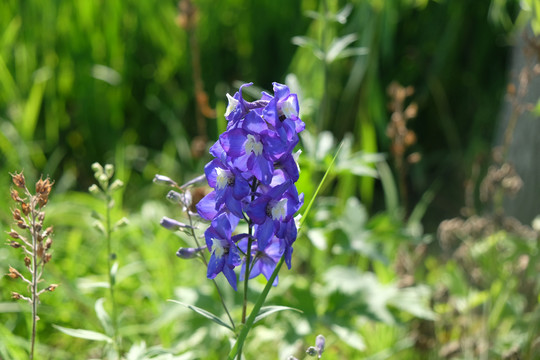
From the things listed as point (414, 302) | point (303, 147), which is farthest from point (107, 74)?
point (414, 302)

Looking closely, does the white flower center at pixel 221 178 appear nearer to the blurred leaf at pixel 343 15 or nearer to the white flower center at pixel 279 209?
the white flower center at pixel 279 209

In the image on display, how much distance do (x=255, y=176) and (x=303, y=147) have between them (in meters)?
1.06

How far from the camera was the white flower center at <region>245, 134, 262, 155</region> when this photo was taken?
1.08 metres

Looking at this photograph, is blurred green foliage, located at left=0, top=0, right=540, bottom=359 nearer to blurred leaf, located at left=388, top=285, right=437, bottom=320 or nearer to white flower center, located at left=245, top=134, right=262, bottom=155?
blurred leaf, located at left=388, top=285, right=437, bottom=320

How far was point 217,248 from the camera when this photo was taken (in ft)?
3.80

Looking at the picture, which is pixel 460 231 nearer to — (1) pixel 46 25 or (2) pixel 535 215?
(2) pixel 535 215

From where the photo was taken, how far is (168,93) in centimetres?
349

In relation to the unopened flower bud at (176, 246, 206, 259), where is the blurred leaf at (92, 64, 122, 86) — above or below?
above

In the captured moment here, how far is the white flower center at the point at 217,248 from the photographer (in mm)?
1157

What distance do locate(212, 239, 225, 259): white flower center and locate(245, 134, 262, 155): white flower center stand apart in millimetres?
182

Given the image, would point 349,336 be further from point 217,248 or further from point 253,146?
point 253,146

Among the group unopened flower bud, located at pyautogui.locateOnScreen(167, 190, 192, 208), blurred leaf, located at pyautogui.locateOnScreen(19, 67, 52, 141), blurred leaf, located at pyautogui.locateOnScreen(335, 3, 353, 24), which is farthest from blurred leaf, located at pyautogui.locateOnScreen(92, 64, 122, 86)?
unopened flower bud, located at pyautogui.locateOnScreen(167, 190, 192, 208)

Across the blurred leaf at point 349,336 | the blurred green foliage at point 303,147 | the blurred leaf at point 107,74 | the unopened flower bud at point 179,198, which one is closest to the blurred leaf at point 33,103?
the blurred green foliage at point 303,147

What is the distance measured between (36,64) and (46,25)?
0.24 metres
